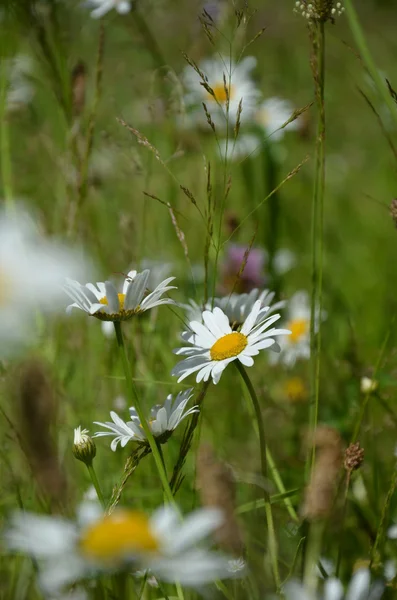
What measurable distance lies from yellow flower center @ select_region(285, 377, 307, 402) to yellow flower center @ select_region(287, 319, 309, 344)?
0.08m

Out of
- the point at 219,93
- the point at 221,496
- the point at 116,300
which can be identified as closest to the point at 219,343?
the point at 116,300

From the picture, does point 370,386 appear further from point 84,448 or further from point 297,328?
point 297,328

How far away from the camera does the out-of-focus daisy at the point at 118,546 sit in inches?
14.9

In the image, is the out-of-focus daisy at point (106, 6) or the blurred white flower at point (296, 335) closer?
the out-of-focus daisy at point (106, 6)

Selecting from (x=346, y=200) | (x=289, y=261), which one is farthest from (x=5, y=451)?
(x=346, y=200)

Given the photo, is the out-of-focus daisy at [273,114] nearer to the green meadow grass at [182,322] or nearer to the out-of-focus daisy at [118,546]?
the green meadow grass at [182,322]

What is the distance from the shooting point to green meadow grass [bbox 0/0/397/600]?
33.5 inches

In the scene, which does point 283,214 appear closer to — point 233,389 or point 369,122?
point 233,389

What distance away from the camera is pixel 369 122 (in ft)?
9.64

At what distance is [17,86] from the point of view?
5.92ft

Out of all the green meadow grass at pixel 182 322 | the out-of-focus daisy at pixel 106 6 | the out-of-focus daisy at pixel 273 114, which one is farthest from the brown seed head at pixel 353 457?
the out-of-focus daisy at pixel 273 114

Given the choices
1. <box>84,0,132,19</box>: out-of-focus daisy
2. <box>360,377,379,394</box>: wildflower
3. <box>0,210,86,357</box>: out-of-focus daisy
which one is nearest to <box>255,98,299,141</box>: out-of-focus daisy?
<box>84,0,132,19</box>: out-of-focus daisy

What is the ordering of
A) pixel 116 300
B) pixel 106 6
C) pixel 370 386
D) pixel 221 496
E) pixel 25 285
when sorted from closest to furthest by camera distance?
1. pixel 25 285
2. pixel 221 496
3. pixel 116 300
4. pixel 370 386
5. pixel 106 6

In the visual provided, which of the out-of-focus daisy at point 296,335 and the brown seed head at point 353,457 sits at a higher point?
the brown seed head at point 353,457
